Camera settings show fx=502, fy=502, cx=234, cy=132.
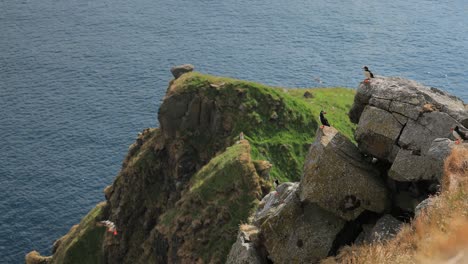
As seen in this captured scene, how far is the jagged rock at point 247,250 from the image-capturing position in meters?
32.4

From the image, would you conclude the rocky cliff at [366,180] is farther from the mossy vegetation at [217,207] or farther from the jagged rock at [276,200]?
the mossy vegetation at [217,207]

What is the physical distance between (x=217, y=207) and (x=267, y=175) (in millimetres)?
7567

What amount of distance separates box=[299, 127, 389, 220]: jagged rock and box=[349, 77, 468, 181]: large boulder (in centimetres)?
143

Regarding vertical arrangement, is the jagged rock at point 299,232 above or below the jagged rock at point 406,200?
below

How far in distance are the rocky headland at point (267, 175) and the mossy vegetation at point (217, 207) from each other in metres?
0.17

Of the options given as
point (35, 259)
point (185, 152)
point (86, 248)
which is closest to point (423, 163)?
point (185, 152)

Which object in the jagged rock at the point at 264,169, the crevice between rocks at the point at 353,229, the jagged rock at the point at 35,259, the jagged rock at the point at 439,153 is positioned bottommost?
the jagged rock at the point at 35,259

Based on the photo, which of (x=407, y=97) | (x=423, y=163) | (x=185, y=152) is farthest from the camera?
(x=185, y=152)

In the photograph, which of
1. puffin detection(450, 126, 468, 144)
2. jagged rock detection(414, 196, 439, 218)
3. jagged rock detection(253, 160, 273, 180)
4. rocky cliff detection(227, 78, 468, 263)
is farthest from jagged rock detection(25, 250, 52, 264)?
jagged rock detection(414, 196, 439, 218)

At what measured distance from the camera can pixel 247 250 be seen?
107 feet

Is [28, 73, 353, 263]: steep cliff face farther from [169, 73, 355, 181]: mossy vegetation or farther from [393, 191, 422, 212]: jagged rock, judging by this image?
[393, 191, 422, 212]: jagged rock

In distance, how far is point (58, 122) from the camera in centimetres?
15462

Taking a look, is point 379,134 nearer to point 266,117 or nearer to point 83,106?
point 266,117

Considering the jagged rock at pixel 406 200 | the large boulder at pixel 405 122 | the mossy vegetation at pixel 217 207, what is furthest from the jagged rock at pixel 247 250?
the mossy vegetation at pixel 217 207
